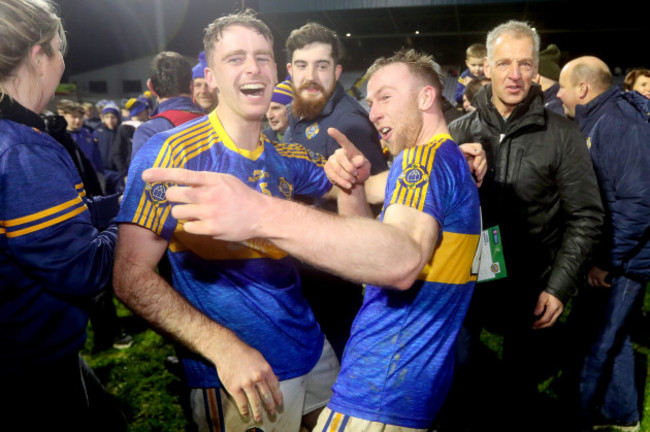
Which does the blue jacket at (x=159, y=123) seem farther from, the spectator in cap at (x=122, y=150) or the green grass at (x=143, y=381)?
the spectator in cap at (x=122, y=150)

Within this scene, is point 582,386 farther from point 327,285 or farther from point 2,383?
point 2,383

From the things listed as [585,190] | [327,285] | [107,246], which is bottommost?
[327,285]

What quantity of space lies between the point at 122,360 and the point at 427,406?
3994mm

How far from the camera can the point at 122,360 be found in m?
4.65

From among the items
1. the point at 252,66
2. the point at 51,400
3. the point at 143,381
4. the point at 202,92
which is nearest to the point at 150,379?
the point at 143,381

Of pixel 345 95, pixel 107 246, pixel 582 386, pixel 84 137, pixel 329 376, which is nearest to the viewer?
pixel 107 246

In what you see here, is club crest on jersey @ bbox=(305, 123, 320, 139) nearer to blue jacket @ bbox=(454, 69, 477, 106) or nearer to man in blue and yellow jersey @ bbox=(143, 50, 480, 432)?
man in blue and yellow jersey @ bbox=(143, 50, 480, 432)

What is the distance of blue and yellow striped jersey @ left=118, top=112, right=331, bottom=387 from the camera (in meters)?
1.94

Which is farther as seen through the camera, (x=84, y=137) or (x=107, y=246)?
(x=84, y=137)

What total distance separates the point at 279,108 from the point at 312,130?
1931 millimetres

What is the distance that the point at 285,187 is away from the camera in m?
2.28

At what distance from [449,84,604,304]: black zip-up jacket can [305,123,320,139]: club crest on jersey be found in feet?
4.00

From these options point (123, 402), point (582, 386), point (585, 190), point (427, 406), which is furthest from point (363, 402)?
A: point (123, 402)

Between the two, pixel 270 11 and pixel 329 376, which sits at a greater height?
pixel 270 11
